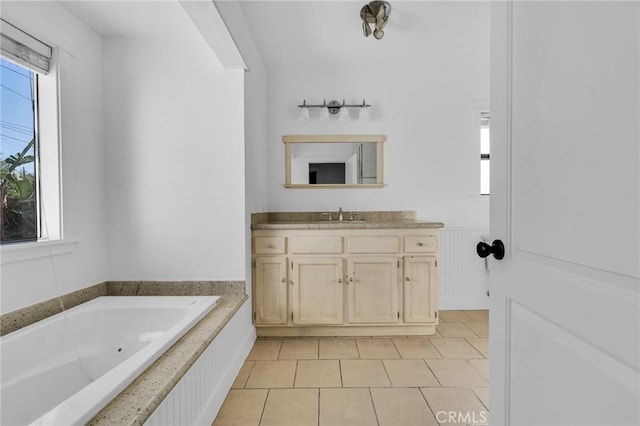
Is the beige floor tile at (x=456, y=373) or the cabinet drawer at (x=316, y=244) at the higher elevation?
the cabinet drawer at (x=316, y=244)

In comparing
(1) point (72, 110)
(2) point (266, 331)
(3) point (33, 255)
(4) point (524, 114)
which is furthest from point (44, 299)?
(4) point (524, 114)

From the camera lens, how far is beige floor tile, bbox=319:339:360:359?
246cm

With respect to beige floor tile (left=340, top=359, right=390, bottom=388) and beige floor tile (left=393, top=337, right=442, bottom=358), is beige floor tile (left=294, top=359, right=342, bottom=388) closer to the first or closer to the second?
beige floor tile (left=340, top=359, right=390, bottom=388)

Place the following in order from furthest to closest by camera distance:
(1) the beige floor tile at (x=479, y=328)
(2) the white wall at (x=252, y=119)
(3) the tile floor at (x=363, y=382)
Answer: (1) the beige floor tile at (x=479, y=328), (2) the white wall at (x=252, y=119), (3) the tile floor at (x=363, y=382)

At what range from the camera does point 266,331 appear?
110 inches

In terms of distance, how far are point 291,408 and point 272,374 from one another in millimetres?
402

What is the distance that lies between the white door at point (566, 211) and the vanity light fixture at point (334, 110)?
2312 millimetres

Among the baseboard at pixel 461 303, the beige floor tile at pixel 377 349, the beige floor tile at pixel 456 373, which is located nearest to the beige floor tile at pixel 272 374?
the beige floor tile at pixel 377 349

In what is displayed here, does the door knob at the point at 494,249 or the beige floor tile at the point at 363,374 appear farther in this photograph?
the beige floor tile at the point at 363,374

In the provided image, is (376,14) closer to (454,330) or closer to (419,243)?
(419,243)

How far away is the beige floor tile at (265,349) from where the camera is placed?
2469mm

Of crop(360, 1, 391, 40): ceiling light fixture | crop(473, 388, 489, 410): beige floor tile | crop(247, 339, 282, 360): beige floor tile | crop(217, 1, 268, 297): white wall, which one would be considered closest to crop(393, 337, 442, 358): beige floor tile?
crop(473, 388, 489, 410): beige floor tile

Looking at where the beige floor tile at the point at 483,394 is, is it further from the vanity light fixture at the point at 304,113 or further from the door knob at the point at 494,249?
the vanity light fixture at the point at 304,113

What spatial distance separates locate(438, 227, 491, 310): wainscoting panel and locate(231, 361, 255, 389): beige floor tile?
2.04 m
